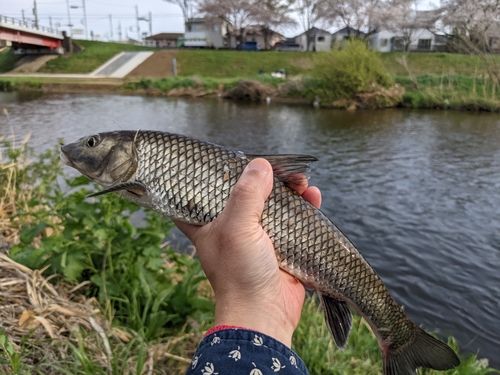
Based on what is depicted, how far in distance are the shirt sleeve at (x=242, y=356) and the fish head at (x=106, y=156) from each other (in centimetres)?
121

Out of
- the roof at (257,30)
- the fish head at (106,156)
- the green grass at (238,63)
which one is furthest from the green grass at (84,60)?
the fish head at (106,156)

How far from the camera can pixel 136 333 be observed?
11.7ft

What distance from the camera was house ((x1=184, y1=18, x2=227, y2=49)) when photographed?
6650 cm

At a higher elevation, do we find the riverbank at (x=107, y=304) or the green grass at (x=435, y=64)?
the green grass at (x=435, y=64)

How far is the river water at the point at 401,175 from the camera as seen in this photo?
6938 mm

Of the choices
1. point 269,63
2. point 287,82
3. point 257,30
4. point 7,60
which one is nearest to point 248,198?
point 287,82

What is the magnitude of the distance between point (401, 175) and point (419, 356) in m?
10.9

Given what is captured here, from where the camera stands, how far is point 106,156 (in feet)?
8.41

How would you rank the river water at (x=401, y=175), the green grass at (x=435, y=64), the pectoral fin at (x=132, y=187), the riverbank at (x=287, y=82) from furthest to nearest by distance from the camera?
1. the green grass at (x=435, y=64)
2. the riverbank at (x=287, y=82)
3. the river water at (x=401, y=175)
4. the pectoral fin at (x=132, y=187)

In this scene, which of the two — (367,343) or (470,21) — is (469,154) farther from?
(470,21)

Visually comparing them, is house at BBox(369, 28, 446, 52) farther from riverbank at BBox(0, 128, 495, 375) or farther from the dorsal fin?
the dorsal fin

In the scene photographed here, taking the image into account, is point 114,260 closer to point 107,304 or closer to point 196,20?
point 107,304

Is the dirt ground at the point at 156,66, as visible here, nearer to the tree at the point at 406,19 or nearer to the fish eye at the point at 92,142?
the tree at the point at 406,19

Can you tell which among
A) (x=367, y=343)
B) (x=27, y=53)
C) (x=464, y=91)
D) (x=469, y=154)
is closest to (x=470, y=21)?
(x=464, y=91)
